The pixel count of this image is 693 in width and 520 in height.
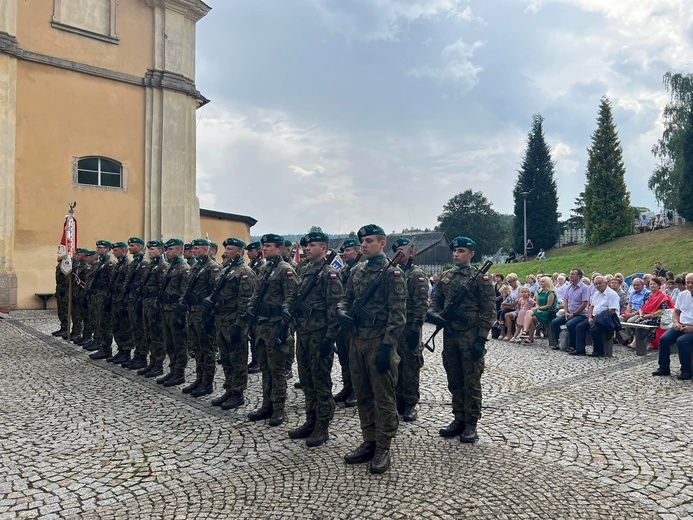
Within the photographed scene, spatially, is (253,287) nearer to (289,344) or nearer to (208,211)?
(289,344)

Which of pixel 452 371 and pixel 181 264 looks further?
pixel 181 264

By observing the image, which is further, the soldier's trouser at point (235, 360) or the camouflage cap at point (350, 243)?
the camouflage cap at point (350, 243)

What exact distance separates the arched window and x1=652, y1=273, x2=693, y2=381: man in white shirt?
1821 centimetres

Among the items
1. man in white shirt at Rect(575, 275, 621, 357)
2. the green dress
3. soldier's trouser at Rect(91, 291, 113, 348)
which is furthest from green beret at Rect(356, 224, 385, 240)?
the green dress

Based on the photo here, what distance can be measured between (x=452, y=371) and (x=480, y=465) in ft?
3.74

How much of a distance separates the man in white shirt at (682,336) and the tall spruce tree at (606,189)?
34551 millimetres

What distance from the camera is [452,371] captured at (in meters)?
5.40

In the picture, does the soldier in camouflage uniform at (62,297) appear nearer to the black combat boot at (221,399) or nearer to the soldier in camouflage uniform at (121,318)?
the soldier in camouflage uniform at (121,318)

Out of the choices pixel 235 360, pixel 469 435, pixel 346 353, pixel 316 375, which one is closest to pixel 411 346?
pixel 346 353

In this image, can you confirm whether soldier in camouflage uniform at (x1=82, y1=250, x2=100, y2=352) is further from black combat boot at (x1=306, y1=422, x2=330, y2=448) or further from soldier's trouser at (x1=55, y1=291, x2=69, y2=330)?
black combat boot at (x1=306, y1=422, x2=330, y2=448)

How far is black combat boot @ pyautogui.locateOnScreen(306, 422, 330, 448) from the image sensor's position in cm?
495

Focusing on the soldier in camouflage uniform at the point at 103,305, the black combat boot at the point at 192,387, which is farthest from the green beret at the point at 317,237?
the soldier in camouflage uniform at the point at 103,305

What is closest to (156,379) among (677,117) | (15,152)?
(15,152)

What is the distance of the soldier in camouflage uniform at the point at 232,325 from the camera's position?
635 cm
